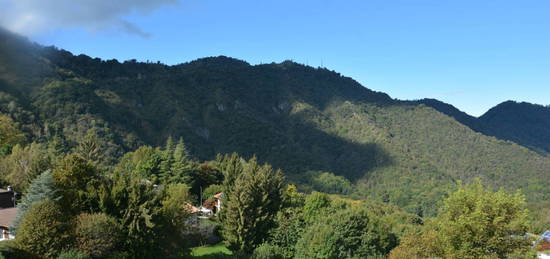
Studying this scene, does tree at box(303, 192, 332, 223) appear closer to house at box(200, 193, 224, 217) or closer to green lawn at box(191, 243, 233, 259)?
green lawn at box(191, 243, 233, 259)

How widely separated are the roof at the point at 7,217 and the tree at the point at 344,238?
21110 mm

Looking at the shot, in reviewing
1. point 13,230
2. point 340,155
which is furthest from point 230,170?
point 340,155

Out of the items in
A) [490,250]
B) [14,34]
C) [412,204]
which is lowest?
[412,204]

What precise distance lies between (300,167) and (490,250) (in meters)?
146

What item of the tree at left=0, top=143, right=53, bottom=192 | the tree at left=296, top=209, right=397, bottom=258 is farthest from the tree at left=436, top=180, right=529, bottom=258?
the tree at left=0, top=143, right=53, bottom=192

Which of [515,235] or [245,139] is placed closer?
[515,235]

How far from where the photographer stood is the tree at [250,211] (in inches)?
1464

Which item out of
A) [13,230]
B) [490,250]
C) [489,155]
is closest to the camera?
[490,250]

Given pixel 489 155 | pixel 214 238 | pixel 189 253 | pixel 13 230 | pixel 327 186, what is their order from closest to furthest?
pixel 13 230, pixel 189 253, pixel 214 238, pixel 327 186, pixel 489 155

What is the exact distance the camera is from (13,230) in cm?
2522

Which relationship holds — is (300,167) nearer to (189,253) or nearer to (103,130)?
(103,130)

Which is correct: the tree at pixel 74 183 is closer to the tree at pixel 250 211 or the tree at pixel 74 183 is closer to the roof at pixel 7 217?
the roof at pixel 7 217

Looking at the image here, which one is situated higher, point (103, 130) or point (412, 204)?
point (103, 130)

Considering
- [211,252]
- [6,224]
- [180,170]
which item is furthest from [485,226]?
[180,170]
